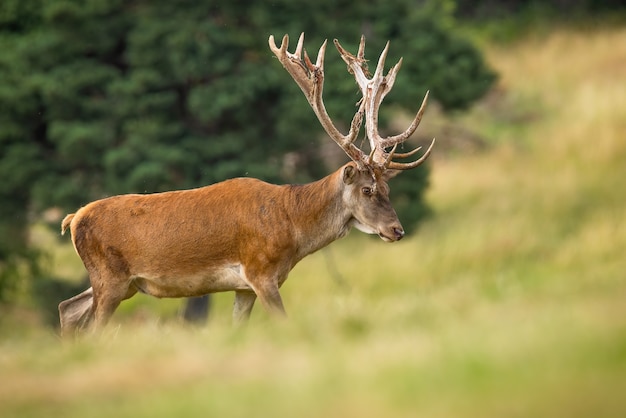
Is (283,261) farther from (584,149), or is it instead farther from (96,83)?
(584,149)

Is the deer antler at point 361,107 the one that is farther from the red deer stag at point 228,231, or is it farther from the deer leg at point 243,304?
the deer leg at point 243,304

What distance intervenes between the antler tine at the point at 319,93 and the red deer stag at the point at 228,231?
0.07 feet

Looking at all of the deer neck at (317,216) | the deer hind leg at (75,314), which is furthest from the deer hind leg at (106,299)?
the deer neck at (317,216)

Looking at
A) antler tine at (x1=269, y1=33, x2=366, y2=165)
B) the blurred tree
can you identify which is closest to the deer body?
antler tine at (x1=269, y1=33, x2=366, y2=165)

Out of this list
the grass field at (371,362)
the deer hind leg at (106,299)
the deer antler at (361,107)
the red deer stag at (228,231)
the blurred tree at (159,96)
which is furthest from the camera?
the blurred tree at (159,96)

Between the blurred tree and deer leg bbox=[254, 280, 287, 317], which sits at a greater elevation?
deer leg bbox=[254, 280, 287, 317]

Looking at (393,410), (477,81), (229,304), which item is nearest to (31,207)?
(229,304)

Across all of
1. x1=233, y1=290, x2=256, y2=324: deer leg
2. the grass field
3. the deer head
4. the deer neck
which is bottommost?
x1=233, y1=290, x2=256, y2=324: deer leg

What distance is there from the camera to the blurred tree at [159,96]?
19.7m

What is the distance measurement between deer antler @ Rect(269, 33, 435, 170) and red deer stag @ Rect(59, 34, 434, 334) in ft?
0.07

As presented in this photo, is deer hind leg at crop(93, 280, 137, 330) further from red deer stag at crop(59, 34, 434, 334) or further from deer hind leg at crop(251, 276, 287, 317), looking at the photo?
deer hind leg at crop(251, 276, 287, 317)

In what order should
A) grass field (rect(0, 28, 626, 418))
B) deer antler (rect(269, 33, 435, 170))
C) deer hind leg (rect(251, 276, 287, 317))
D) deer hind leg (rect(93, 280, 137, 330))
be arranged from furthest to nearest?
deer antler (rect(269, 33, 435, 170)), deer hind leg (rect(93, 280, 137, 330)), deer hind leg (rect(251, 276, 287, 317)), grass field (rect(0, 28, 626, 418))

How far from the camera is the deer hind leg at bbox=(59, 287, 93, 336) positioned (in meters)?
11.0

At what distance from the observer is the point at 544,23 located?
36.9m
